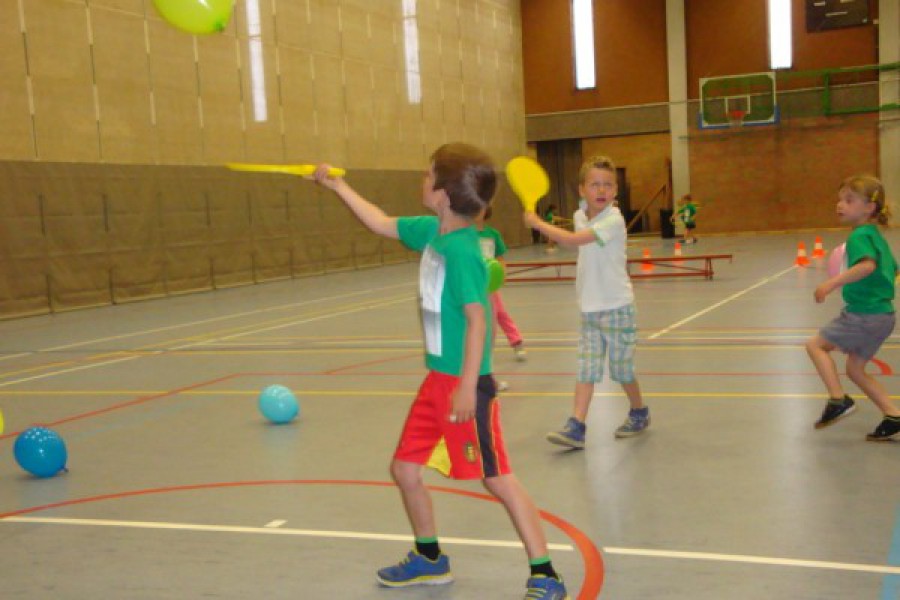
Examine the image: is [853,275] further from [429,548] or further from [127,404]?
[127,404]

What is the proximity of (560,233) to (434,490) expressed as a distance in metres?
1.54

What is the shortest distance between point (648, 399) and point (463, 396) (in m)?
4.06

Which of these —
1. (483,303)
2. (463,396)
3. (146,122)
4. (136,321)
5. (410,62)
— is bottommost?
(136,321)

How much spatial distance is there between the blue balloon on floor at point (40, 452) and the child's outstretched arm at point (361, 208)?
2732mm

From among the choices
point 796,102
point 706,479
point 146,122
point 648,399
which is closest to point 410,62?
point 146,122

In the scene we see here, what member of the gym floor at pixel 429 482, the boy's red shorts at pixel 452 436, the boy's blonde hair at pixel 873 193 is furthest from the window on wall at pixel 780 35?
the boy's red shorts at pixel 452 436

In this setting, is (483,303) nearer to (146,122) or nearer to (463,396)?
(463,396)

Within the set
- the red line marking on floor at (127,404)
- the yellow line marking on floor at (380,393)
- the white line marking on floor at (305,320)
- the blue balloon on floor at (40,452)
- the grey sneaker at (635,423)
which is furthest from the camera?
the white line marking on floor at (305,320)

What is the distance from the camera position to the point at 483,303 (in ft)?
11.2

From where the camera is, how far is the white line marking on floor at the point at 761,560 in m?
3.55

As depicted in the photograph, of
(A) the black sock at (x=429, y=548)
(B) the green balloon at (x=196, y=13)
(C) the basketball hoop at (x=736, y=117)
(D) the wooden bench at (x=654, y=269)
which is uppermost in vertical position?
(C) the basketball hoop at (x=736, y=117)

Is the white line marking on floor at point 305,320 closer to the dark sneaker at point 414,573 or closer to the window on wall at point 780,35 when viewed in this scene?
the dark sneaker at point 414,573

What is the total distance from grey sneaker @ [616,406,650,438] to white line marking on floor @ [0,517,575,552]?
203 centimetres

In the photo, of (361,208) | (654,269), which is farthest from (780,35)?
(361,208)
